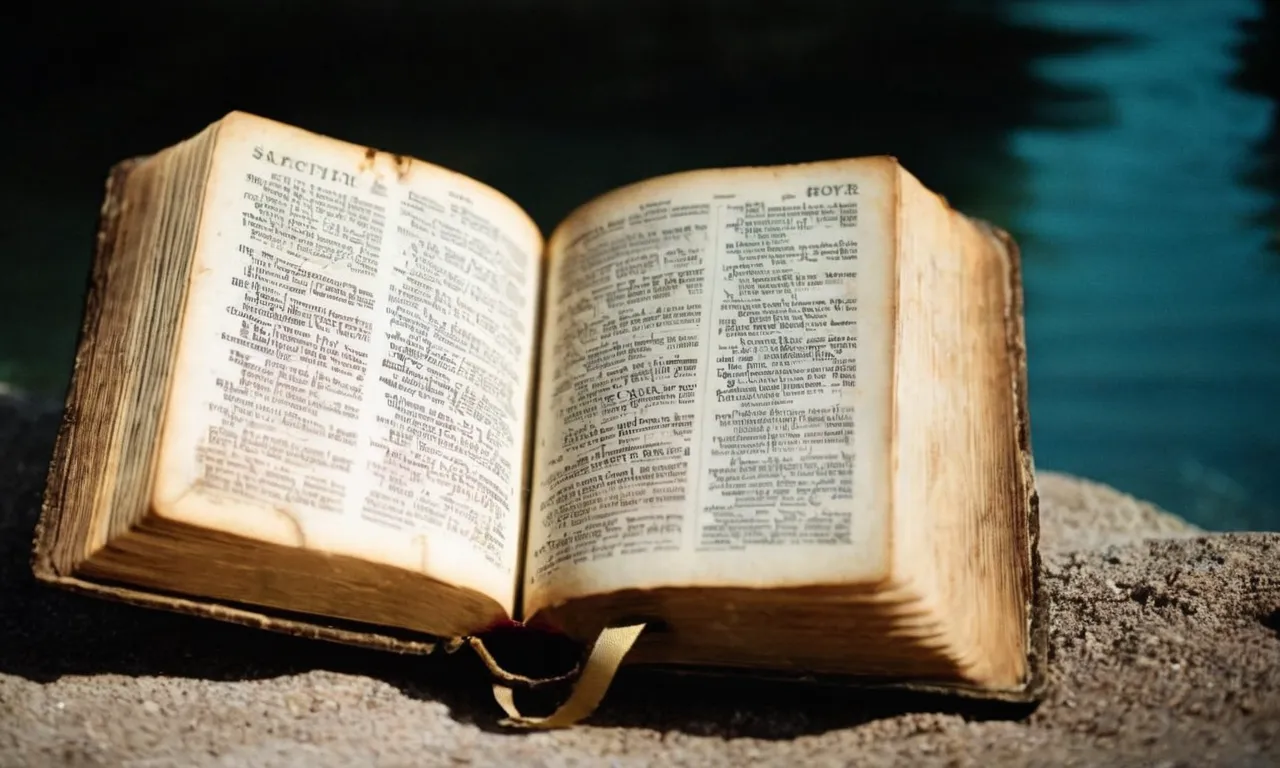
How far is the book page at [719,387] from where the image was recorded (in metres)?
1.24

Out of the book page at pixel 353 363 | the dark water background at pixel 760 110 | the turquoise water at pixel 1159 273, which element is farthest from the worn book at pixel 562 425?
the dark water background at pixel 760 110

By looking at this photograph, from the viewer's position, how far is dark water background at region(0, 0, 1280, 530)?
6.52 feet

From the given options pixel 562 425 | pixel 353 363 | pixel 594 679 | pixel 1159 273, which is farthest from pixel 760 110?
pixel 594 679

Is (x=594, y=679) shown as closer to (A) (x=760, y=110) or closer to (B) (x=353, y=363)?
(B) (x=353, y=363)

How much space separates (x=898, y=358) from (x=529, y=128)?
45.3 inches

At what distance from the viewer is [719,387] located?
133 centimetres

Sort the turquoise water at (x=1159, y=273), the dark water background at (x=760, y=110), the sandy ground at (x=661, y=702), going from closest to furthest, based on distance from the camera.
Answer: the sandy ground at (x=661, y=702), the turquoise water at (x=1159, y=273), the dark water background at (x=760, y=110)

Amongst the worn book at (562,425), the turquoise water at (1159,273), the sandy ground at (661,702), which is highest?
the turquoise water at (1159,273)

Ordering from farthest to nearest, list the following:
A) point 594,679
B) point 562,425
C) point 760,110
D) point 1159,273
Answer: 1. point 760,110
2. point 1159,273
3. point 562,425
4. point 594,679

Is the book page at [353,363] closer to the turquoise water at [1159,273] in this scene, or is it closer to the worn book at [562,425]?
the worn book at [562,425]

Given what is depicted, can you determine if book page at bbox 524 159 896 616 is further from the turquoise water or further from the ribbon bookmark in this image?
the turquoise water

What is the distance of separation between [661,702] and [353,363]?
1.54 ft

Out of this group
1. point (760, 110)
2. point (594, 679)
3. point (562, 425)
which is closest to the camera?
point (594, 679)

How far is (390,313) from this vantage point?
A: 1.36 meters
